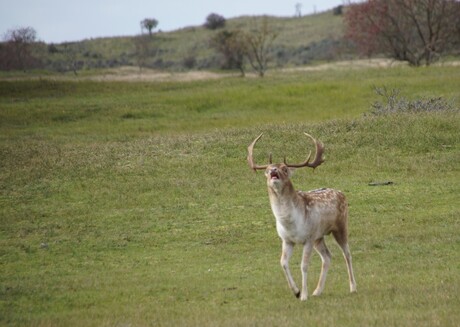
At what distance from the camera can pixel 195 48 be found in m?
92.5

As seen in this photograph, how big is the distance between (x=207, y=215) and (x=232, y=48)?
46.5 m

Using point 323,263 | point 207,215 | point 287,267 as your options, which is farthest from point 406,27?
point 287,267

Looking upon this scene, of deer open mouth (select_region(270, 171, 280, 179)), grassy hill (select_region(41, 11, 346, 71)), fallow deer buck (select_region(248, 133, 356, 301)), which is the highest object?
deer open mouth (select_region(270, 171, 280, 179))

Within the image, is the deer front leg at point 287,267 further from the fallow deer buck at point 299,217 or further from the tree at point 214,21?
the tree at point 214,21

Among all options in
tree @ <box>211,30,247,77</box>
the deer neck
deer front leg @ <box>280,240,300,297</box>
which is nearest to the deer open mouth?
the deer neck

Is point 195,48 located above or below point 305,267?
below

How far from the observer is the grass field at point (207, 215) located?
41.4 ft

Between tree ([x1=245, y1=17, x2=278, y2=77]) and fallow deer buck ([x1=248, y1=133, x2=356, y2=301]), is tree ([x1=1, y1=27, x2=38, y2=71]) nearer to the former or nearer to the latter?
tree ([x1=245, y1=17, x2=278, y2=77])

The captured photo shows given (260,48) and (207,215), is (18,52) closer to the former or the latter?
(260,48)

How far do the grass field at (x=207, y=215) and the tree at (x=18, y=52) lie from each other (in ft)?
86.3

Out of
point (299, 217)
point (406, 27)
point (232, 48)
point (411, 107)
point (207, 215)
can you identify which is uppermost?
point (406, 27)

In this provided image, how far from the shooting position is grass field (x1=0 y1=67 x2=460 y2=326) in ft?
41.4

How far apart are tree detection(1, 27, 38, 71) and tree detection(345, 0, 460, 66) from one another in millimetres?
22932

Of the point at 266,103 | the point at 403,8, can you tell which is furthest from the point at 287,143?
the point at 403,8
